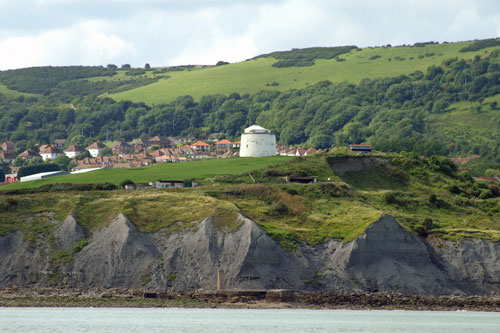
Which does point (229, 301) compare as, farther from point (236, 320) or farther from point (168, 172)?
point (168, 172)

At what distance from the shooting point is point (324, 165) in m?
125

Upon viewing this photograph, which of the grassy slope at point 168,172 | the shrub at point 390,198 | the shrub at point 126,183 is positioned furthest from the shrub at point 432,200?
the shrub at point 126,183

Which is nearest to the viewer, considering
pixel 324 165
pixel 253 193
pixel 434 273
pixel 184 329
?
pixel 184 329

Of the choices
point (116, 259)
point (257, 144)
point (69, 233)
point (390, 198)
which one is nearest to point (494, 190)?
point (390, 198)

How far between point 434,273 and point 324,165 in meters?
35.6

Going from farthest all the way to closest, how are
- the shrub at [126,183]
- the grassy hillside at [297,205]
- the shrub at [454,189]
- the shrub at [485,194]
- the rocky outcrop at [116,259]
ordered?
the shrub at [454,189]
the shrub at [485,194]
the shrub at [126,183]
the grassy hillside at [297,205]
the rocky outcrop at [116,259]

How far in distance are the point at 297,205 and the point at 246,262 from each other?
17630mm

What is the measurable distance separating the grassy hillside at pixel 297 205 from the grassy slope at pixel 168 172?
7.10 metres

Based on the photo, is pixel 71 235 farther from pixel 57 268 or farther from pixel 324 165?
pixel 324 165

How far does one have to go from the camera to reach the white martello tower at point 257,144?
526ft

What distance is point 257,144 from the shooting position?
160500 mm

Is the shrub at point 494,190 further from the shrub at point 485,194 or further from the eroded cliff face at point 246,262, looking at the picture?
the eroded cliff face at point 246,262

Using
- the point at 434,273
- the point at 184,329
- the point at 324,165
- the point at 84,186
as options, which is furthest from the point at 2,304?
the point at 324,165

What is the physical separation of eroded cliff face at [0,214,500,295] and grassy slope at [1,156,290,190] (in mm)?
28137
